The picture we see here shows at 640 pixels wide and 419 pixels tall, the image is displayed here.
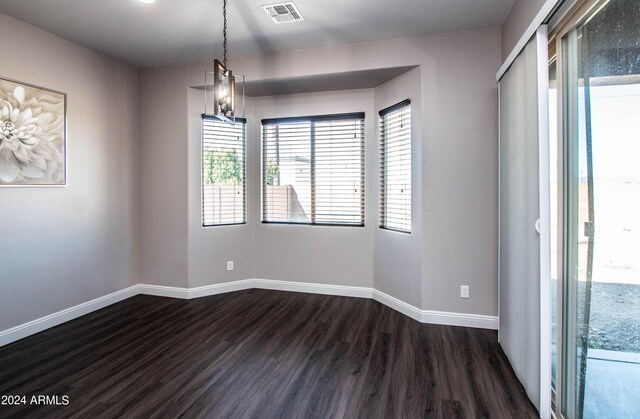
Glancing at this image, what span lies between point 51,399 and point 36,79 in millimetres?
2762

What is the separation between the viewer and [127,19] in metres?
3.00

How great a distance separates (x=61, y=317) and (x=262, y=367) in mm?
2310

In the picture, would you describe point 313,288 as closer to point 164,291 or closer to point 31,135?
point 164,291

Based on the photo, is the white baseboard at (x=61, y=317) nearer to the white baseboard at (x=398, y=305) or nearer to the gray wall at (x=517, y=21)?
the white baseboard at (x=398, y=305)

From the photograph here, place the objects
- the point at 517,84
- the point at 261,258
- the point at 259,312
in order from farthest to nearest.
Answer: the point at 261,258 → the point at 259,312 → the point at 517,84

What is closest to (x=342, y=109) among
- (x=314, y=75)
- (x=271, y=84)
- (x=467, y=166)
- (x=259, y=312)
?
(x=314, y=75)

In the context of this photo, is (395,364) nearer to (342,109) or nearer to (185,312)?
(185,312)

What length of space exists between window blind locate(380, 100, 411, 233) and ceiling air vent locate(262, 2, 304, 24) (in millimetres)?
1362

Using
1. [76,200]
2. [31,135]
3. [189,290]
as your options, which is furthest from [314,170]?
[31,135]

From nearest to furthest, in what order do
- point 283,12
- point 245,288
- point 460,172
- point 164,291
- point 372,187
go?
point 283,12, point 460,172, point 372,187, point 164,291, point 245,288

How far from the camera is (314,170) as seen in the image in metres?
4.27

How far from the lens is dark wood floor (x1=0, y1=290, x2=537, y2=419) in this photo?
6.64ft

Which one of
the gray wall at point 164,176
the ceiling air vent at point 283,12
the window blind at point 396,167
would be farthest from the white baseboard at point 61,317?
the ceiling air vent at point 283,12

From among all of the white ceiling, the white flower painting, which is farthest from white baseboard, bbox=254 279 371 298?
the white ceiling
